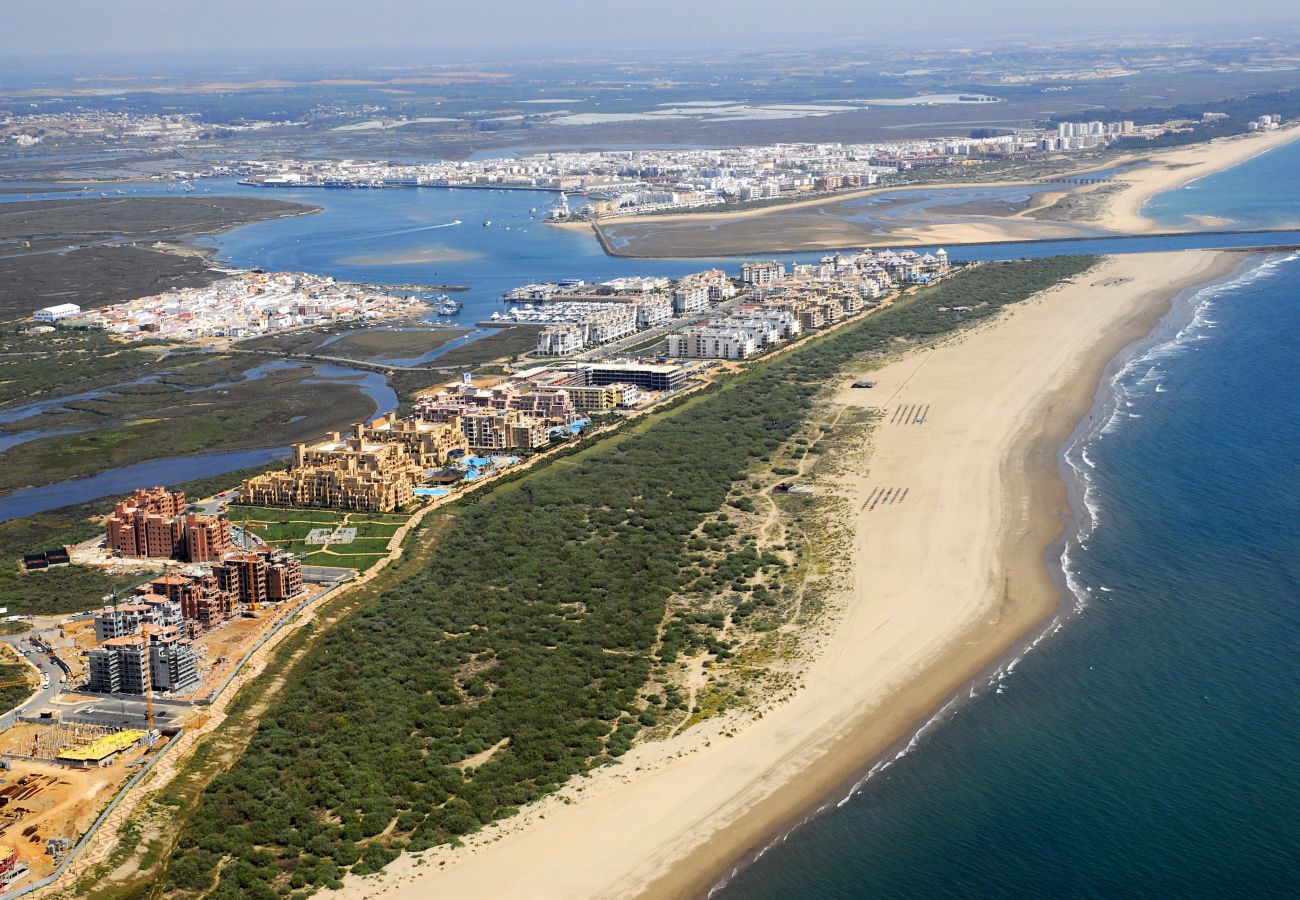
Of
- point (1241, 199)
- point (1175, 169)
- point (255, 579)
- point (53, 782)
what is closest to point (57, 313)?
point (255, 579)

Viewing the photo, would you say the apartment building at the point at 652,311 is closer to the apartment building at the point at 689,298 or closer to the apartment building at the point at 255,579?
the apartment building at the point at 689,298

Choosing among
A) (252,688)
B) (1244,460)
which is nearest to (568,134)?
(1244,460)

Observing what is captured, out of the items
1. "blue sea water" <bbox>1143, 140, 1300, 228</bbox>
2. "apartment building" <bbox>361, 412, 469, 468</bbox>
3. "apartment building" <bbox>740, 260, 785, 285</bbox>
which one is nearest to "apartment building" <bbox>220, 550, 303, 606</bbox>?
"apartment building" <bbox>361, 412, 469, 468</bbox>

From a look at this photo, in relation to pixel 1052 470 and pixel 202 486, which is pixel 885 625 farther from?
pixel 202 486

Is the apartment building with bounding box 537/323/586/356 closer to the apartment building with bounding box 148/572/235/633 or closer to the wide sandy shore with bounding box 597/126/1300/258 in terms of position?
the wide sandy shore with bounding box 597/126/1300/258

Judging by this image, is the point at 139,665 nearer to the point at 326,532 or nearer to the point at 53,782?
the point at 53,782

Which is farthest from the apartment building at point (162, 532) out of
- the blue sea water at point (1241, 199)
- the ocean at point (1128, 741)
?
the blue sea water at point (1241, 199)
